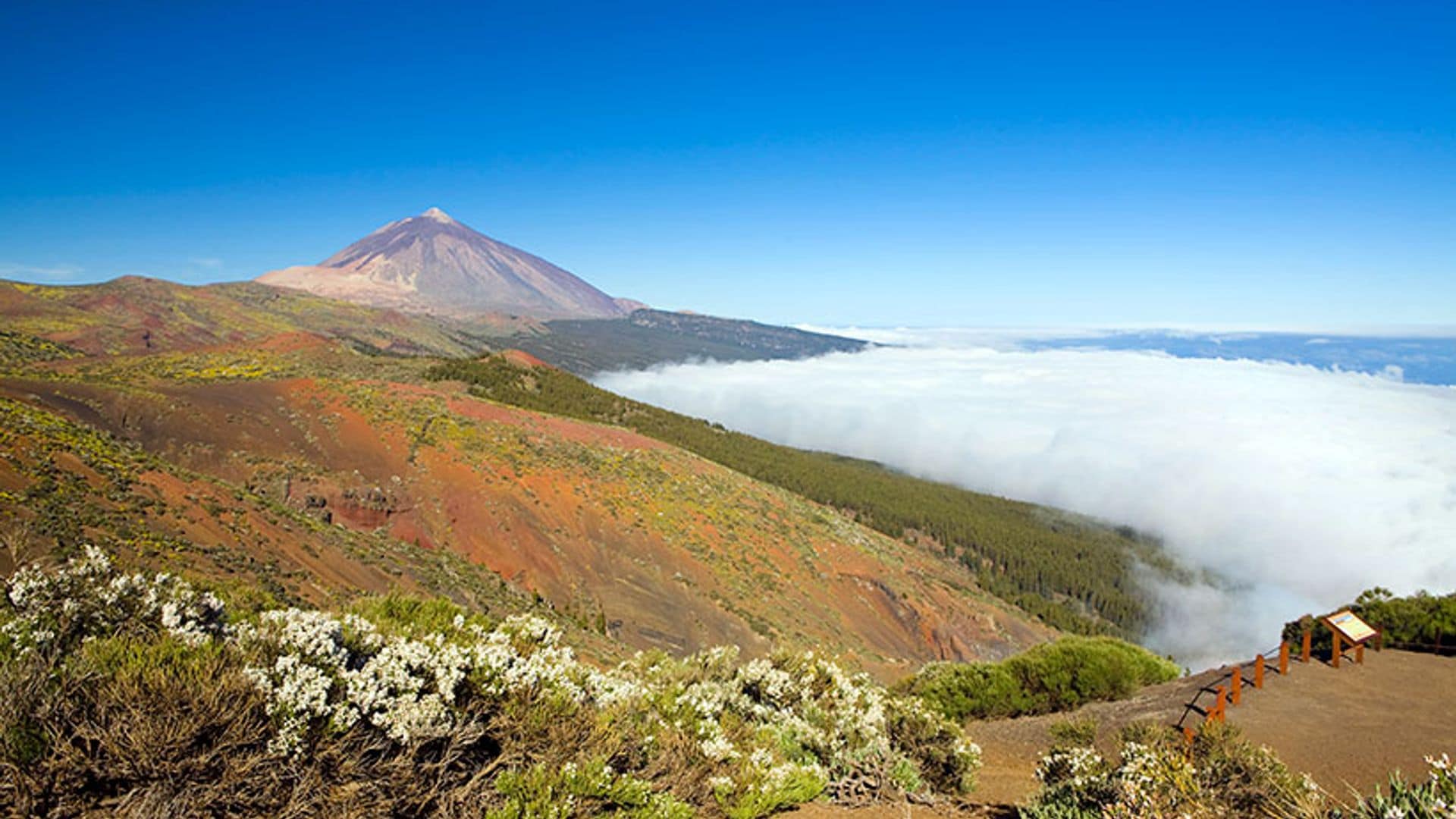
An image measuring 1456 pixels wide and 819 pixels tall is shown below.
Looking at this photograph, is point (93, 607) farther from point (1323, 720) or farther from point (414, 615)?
point (1323, 720)

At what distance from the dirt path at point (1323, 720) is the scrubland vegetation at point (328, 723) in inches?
197

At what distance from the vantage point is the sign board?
1225 centimetres

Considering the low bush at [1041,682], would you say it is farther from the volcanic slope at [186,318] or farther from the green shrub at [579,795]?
the volcanic slope at [186,318]

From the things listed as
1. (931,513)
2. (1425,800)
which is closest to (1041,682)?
(1425,800)

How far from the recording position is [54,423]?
18422mm

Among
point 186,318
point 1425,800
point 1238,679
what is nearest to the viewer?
point 1425,800

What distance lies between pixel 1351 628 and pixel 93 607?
19.0 metres

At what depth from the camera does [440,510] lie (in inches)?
1102

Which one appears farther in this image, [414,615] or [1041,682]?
[1041,682]

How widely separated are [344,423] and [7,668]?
3180 cm

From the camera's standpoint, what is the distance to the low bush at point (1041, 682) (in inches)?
571

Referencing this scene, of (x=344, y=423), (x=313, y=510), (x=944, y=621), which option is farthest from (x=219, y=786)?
(x=944, y=621)

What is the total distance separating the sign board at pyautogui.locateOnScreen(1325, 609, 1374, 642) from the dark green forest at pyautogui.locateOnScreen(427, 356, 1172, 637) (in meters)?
48.9

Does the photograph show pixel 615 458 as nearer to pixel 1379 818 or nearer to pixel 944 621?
pixel 944 621
